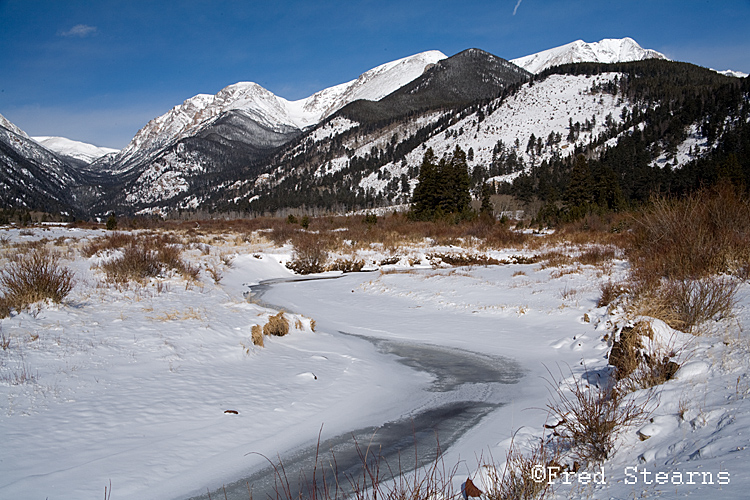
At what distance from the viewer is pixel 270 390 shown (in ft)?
20.6

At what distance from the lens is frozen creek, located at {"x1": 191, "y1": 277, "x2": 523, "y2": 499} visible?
431 centimetres

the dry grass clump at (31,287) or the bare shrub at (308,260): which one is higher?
the dry grass clump at (31,287)

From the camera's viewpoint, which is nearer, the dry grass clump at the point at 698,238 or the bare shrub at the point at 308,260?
the dry grass clump at the point at 698,238

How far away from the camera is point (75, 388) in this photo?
534 centimetres

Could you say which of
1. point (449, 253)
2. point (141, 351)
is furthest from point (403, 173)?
point (141, 351)

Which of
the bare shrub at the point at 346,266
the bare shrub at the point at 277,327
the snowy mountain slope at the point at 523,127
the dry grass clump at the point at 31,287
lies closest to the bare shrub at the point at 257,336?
the bare shrub at the point at 277,327

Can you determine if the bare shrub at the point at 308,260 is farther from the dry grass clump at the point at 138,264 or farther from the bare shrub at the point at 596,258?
the bare shrub at the point at 596,258

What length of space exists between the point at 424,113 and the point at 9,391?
20657cm

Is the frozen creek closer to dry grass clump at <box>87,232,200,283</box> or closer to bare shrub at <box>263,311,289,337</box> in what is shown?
bare shrub at <box>263,311,289,337</box>

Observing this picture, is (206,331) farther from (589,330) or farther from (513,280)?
(513,280)
